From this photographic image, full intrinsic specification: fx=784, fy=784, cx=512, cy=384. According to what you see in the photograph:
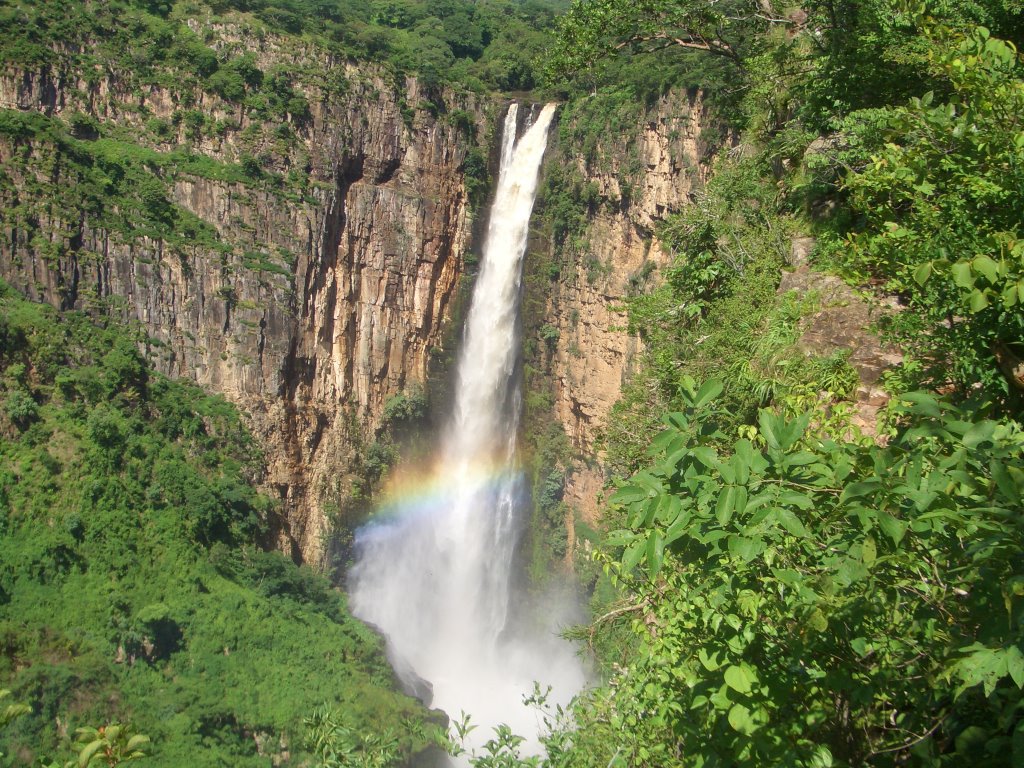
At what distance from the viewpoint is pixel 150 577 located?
60.8ft

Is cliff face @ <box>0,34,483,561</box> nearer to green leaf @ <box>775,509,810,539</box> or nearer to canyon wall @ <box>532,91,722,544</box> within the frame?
canyon wall @ <box>532,91,722,544</box>

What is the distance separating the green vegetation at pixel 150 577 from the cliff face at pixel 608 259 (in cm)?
797

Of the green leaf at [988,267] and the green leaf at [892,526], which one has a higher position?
the green leaf at [988,267]

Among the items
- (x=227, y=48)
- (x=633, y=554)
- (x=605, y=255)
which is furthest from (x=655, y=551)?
(x=227, y=48)

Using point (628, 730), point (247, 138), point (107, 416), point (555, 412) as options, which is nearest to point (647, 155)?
point (555, 412)

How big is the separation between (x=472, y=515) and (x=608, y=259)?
8.65 meters

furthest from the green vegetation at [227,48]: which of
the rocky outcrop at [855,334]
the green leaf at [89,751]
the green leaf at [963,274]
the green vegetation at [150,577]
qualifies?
the green leaf at [89,751]

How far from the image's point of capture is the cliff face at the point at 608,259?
1877cm

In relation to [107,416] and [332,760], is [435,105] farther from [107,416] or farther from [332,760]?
[332,760]

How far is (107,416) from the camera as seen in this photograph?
19.1 metres

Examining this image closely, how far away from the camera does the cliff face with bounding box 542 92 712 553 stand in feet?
61.6

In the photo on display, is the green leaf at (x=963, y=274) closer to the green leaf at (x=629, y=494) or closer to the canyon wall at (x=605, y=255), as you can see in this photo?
the green leaf at (x=629, y=494)

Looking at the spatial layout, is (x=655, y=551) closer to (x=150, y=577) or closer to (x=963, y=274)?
(x=963, y=274)

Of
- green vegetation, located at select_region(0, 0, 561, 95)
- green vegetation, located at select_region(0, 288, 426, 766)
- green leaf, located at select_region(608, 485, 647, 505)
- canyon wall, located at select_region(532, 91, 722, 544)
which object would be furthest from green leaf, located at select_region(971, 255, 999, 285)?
green vegetation, located at select_region(0, 0, 561, 95)
